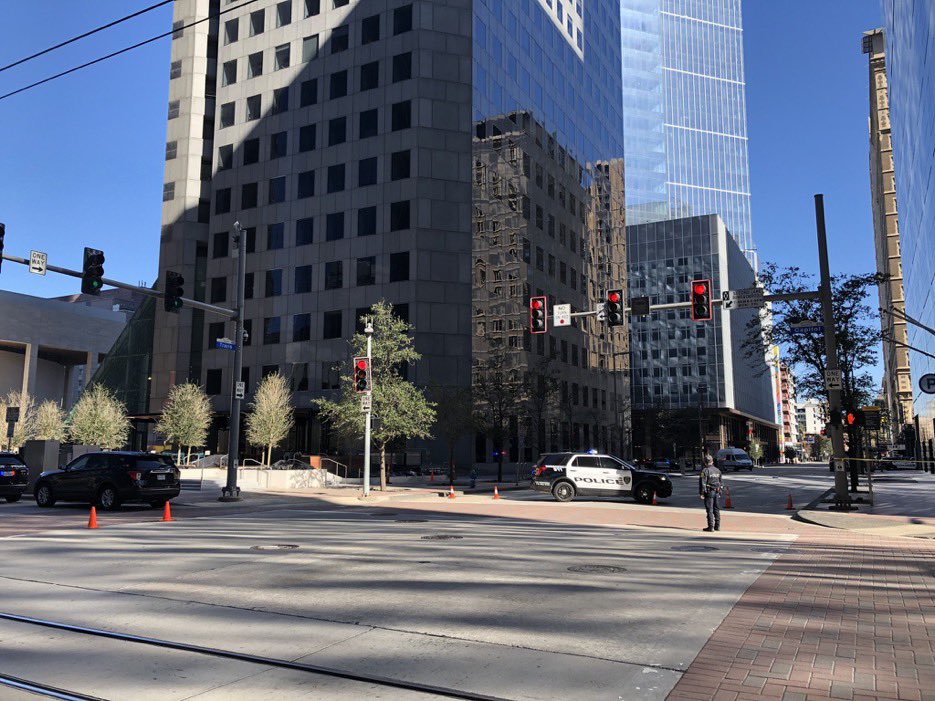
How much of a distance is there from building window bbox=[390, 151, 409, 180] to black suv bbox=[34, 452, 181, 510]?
35705 mm

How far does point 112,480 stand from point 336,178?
3941cm

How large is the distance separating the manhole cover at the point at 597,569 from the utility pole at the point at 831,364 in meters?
13.6

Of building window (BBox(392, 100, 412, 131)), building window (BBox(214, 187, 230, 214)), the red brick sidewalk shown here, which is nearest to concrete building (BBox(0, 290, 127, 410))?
building window (BBox(214, 187, 230, 214))

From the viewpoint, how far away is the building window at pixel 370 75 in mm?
55844

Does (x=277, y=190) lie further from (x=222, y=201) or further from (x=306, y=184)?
(x=222, y=201)

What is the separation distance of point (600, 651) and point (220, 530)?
485 inches

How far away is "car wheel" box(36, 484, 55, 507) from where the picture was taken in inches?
877

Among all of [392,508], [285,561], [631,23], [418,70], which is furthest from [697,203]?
[285,561]

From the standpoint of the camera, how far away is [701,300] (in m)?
20.1

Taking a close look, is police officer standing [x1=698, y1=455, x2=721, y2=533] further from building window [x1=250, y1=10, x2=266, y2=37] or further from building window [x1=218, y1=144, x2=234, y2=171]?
building window [x1=250, y1=10, x2=266, y2=37]

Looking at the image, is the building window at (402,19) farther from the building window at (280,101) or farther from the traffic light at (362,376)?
the traffic light at (362,376)

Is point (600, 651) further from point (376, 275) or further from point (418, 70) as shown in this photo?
point (418, 70)

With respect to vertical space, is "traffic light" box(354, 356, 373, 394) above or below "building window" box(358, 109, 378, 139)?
below

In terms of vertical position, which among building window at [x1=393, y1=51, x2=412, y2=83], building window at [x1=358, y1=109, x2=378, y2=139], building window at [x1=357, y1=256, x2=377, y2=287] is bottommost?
building window at [x1=357, y1=256, x2=377, y2=287]
